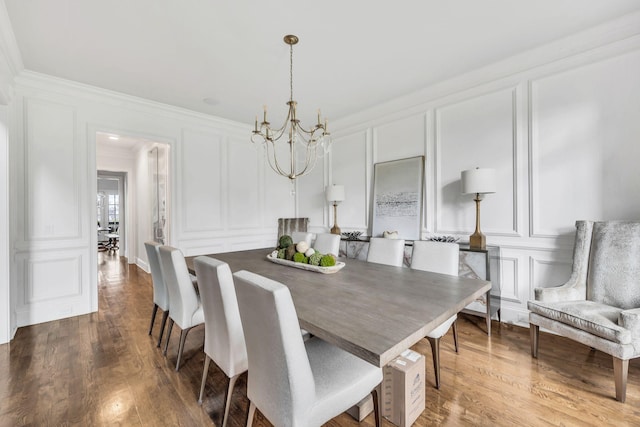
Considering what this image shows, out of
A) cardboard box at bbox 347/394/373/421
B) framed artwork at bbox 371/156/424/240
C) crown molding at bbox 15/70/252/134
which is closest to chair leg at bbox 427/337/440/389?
cardboard box at bbox 347/394/373/421

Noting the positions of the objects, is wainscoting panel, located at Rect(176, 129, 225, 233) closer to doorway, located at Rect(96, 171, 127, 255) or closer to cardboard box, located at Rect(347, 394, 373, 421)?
cardboard box, located at Rect(347, 394, 373, 421)

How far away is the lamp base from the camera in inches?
111

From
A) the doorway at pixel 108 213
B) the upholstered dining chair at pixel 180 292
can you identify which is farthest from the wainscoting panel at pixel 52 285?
the doorway at pixel 108 213

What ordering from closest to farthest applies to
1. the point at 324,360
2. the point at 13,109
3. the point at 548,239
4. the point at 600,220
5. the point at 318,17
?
the point at 324,360
the point at 318,17
the point at 600,220
the point at 548,239
the point at 13,109

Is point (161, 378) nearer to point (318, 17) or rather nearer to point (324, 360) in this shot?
point (324, 360)

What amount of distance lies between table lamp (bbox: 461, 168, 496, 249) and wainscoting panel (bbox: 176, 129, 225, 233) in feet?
11.6

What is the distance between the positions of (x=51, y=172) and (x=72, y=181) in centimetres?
19

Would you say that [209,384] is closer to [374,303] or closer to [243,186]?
[374,303]

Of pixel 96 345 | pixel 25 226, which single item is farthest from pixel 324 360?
pixel 25 226

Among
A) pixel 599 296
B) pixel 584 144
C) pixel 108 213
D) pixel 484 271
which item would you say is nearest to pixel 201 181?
pixel 484 271

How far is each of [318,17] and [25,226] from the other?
11.9ft

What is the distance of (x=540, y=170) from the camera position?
2.63m

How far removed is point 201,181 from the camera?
4.23 meters

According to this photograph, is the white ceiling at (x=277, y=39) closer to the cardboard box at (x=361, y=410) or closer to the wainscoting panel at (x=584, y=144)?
the wainscoting panel at (x=584, y=144)
